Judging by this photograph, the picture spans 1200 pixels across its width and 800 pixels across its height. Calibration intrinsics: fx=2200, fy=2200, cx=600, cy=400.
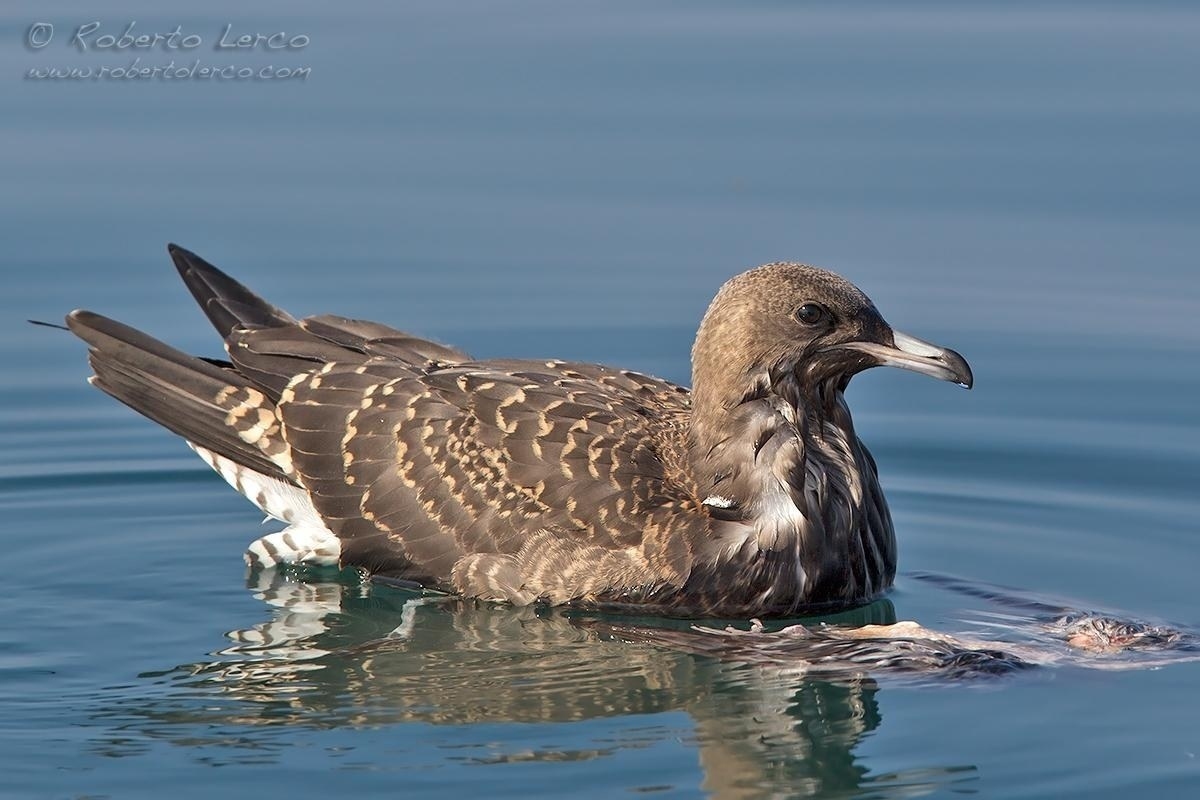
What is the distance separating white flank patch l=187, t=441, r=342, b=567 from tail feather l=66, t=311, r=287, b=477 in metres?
0.12

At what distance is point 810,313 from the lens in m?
9.58

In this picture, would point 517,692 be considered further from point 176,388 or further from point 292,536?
point 176,388

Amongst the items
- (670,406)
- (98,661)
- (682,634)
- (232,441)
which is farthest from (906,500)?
(98,661)

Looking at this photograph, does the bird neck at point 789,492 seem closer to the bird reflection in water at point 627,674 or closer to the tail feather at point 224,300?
the bird reflection in water at point 627,674

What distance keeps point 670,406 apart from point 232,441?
85.1 inches

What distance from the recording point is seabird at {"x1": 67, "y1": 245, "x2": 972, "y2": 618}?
955 centimetres

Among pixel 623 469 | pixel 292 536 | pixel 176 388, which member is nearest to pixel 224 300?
pixel 176 388

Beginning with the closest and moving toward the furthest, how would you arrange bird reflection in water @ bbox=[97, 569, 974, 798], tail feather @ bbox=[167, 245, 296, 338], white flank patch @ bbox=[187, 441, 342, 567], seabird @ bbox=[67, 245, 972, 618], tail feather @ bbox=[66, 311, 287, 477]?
bird reflection in water @ bbox=[97, 569, 974, 798]
seabird @ bbox=[67, 245, 972, 618]
white flank patch @ bbox=[187, 441, 342, 567]
tail feather @ bbox=[66, 311, 287, 477]
tail feather @ bbox=[167, 245, 296, 338]

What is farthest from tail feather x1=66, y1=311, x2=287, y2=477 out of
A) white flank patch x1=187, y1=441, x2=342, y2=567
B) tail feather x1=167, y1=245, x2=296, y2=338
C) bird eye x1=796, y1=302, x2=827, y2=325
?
bird eye x1=796, y1=302, x2=827, y2=325

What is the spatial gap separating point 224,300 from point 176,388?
1.81ft

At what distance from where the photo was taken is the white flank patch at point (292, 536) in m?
10.4

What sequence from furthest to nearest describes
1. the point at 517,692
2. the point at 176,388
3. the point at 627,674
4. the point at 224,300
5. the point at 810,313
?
1. the point at 224,300
2. the point at 176,388
3. the point at 810,313
4. the point at 627,674
5. the point at 517,692

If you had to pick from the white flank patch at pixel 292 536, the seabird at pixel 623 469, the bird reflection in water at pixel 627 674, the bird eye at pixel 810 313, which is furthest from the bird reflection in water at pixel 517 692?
the bird eye at pixel 810 313

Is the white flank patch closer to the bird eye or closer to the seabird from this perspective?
the seabird
